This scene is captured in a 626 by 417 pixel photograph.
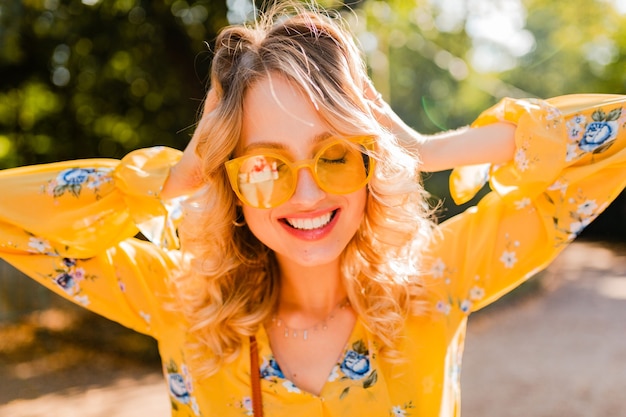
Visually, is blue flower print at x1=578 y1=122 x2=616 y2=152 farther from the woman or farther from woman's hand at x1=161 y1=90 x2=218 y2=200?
woman's hand at x1=161 y1=90 x2=218 y2=200

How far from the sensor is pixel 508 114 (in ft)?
6.02

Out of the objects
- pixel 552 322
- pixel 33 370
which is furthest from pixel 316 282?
pixel 552 322

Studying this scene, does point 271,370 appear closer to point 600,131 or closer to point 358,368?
point 358,368

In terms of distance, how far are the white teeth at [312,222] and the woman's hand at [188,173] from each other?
0.35m

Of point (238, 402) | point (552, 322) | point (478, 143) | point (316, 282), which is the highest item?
point (478, 143)

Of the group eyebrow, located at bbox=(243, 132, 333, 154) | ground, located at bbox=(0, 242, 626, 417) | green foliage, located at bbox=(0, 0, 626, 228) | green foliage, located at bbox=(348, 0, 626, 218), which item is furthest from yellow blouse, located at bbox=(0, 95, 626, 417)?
green foliage, located at bbox=(348, 0, 626, 218)

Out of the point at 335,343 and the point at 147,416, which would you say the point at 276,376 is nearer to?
the point at 335,343

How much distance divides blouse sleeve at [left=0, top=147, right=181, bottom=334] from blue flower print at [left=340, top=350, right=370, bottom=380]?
57cm

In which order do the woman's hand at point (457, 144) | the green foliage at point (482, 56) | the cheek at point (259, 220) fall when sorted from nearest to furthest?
the cheek at point (259, 220) → the woman's hand at point (457, 144) → the green foliage at point (482, 56)

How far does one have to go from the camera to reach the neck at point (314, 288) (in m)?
1.90

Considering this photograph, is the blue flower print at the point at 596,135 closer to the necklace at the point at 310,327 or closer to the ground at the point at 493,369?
the necklace at the point at 310,327

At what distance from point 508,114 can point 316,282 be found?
739 mm

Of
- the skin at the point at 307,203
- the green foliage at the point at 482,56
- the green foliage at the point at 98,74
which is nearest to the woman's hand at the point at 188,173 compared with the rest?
the skin at the point at 307,203

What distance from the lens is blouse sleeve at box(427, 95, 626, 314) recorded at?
1.75 m
